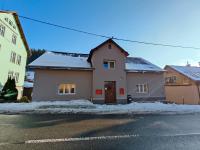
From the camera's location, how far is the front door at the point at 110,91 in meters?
17.4

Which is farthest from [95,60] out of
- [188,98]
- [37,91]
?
[188,98]

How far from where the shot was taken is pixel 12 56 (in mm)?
23328

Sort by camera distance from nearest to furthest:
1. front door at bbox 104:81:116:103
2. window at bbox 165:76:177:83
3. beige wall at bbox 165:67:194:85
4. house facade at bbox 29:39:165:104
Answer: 1. house facade at bbox 29:39:165:104
2. front door at bbox 104:81:116:103
3. beige wall at bbox 165:67:194:85
4. window at bbox 165:76:177:83

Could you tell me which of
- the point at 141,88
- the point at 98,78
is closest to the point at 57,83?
the point at 98,78

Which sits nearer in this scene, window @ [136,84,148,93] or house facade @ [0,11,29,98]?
window @ [136,84,148,93]

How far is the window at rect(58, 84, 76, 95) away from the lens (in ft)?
53.9

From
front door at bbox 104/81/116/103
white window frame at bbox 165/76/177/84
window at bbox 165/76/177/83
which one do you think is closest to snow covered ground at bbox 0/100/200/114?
front door at bbox 104/81/116/103

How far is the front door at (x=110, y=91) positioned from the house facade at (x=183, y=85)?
530 inches

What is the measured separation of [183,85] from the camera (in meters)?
24.2

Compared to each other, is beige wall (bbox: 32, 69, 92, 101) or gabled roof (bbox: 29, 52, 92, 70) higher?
gabled roof (bbox: 29, 52, 92, 70)

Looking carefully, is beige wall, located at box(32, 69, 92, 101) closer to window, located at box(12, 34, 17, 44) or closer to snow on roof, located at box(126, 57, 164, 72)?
snow on roof, located at box(126, 57, 164, 72)

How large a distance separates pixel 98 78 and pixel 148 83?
22.1 feet

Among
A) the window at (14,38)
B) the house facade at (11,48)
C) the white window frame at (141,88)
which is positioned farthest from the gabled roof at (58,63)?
the window at (14,38)

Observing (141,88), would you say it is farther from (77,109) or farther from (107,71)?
(77,109)
